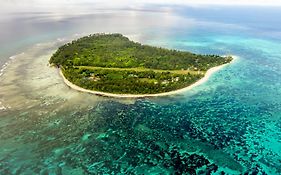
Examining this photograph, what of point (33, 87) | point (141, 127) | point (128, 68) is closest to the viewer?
point (141, 127)

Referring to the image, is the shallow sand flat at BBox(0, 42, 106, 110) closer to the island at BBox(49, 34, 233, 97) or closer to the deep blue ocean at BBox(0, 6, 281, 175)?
the deep blue ocean at BBox(0, 6, 281, 175)

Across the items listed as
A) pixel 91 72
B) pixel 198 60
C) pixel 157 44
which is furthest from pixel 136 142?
pixel 157 44

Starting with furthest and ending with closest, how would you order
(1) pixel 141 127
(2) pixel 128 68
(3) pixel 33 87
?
(2) pixel 128 68 < (3) pixel 33 87 < (1) pixel 141 127

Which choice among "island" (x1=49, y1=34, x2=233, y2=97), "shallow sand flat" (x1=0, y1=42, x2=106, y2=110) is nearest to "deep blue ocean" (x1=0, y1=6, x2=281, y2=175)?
"shallow sand flat" (x1=0, y1=42, x2=106, y2=110)

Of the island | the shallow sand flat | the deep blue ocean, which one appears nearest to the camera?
the deep blue ocean

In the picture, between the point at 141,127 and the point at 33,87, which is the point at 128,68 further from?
the point at 141,127

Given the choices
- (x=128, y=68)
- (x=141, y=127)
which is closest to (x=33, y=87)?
(x=128, y=68)

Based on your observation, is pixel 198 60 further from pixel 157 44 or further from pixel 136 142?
pixel 136 142

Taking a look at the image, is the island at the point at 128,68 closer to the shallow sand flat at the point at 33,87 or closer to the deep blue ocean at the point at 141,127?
the shallow sand flat at the point at 33,87
